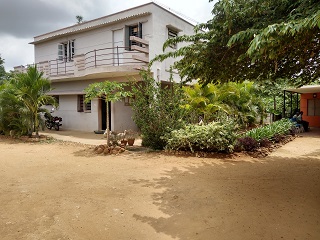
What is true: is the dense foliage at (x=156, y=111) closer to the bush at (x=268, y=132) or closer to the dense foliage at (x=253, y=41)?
the bush at (x=268, y=132)

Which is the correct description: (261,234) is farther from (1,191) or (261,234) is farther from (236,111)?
(236,111)

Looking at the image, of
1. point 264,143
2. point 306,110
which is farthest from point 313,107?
point 264,143

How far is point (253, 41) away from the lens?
9.12 ft

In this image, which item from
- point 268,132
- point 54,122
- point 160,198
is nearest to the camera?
point 160,198

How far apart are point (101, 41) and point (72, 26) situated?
286 cm

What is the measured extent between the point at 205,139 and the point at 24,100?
8.36m

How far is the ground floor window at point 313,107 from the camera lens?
16.9 metres

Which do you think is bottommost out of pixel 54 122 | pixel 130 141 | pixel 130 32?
pixel 130 141

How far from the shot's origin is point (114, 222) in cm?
350

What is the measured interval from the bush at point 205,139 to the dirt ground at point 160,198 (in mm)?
470

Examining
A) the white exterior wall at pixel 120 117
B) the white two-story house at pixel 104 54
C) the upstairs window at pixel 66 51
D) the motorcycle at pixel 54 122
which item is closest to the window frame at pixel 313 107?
the white two-story house at pixel 104 54

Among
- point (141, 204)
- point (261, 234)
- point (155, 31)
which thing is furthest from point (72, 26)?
point (261, 234)

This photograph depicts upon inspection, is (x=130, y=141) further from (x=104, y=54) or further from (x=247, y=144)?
(x=104, y=54)

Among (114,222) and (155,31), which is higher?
(155,31)
